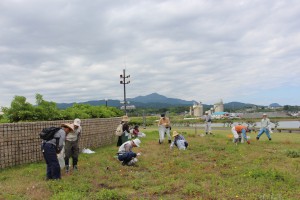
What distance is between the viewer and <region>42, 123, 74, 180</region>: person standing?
8242 mm

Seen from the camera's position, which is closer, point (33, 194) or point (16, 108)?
point (33, 194)

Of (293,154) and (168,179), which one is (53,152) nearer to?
(168,179)

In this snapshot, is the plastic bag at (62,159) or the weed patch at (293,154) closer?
the plastic bag at (62,159)

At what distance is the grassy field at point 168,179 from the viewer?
672 centimetres

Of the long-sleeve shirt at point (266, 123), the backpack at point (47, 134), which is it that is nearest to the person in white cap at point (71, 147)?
the backpack at point (47, 134)

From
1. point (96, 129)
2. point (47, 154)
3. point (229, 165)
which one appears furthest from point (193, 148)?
point (47, 154)

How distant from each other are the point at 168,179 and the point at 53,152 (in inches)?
126

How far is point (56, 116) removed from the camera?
13.5 meters

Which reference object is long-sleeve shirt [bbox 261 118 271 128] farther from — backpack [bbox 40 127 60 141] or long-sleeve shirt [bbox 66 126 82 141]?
backpack [bbox 40 127 60 141]

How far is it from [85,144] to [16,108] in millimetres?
3809

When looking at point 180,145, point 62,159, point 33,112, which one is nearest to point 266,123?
point 180,145

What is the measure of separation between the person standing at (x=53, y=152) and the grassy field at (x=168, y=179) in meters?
0.27

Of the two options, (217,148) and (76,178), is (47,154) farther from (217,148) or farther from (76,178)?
(217,148)

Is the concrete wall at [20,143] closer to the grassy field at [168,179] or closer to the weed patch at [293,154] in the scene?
the grassy field at [168,179]
